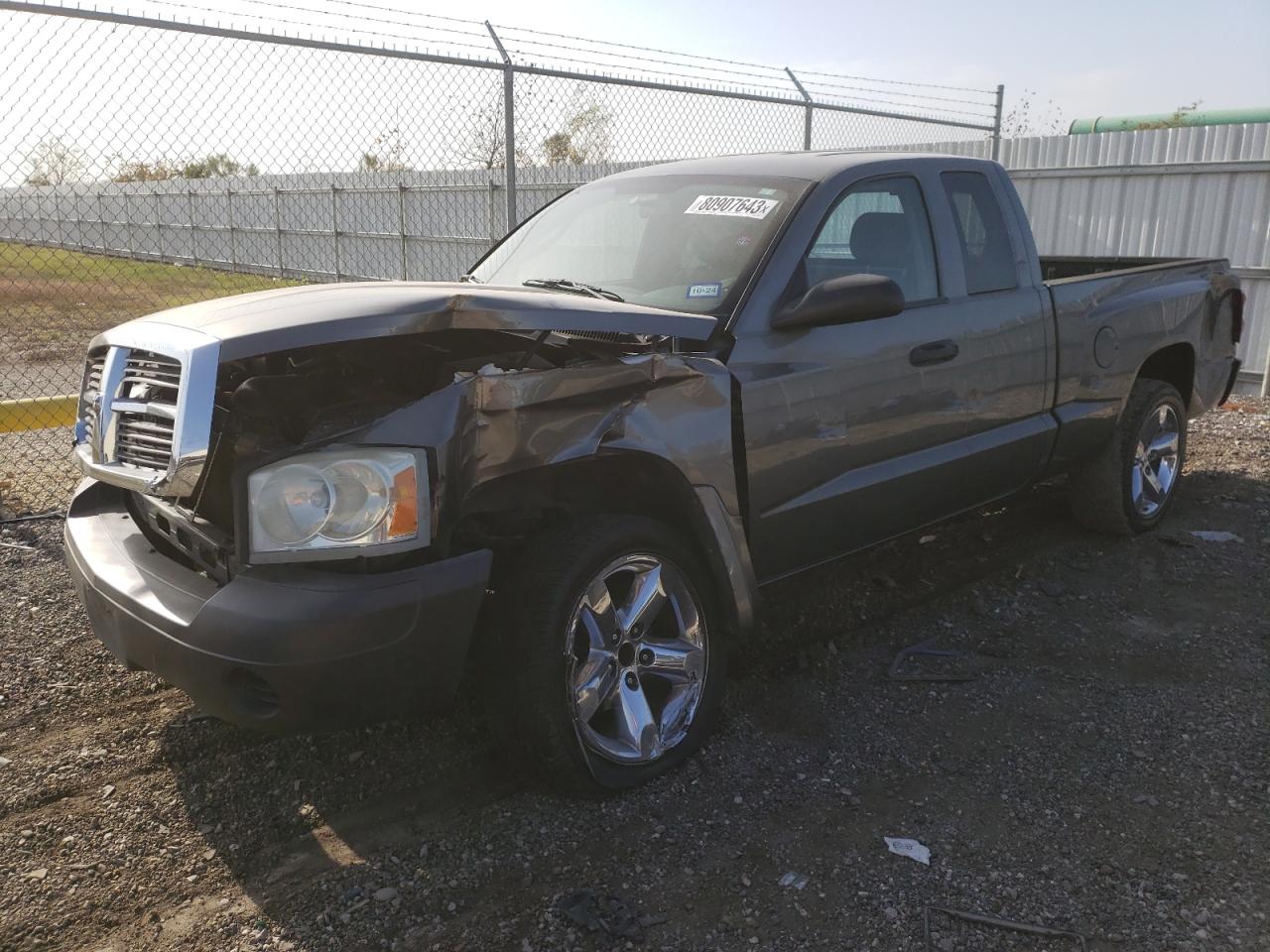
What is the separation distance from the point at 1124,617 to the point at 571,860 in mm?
2968

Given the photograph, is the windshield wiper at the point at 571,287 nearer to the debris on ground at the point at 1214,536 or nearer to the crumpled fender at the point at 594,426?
the crumpled fender at the point at 594,426

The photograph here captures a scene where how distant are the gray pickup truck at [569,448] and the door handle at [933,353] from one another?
0.03ft

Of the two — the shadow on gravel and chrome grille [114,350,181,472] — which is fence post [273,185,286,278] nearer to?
the shadow on gravel

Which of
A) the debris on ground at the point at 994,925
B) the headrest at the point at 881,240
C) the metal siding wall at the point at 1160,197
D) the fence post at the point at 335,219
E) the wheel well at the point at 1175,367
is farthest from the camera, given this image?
the fence post at the point at 335,219

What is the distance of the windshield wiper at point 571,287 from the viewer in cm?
371

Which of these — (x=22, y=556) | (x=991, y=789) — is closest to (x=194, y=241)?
(x=22, y=556)

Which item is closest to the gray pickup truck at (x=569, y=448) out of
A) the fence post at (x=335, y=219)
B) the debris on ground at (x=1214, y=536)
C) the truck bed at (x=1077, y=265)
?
the debris on ground at (x=1214, y=536)

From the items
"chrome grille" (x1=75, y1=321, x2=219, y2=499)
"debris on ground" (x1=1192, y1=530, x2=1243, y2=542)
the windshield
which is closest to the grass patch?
the windshield

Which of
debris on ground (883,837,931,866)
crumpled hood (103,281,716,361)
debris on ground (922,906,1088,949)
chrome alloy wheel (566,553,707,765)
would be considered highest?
crumpled hood (103,281,716,361)

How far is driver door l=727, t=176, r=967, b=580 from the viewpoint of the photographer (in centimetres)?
343

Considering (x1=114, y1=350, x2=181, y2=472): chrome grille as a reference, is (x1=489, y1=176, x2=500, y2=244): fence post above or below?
above

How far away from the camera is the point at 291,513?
8.44ft

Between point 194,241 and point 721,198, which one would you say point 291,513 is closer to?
point 721,198

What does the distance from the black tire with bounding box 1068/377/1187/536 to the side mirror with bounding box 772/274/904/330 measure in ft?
8.21
